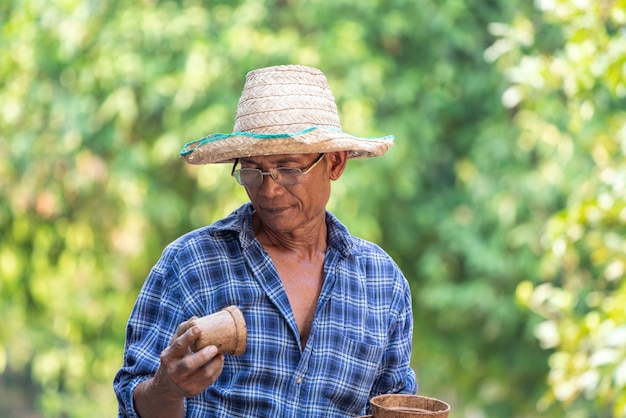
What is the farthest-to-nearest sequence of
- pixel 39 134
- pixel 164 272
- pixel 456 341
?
pixel 456 341 < pixel 39 134 < pixel 164 272

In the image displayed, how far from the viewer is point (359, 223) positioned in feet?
20.5

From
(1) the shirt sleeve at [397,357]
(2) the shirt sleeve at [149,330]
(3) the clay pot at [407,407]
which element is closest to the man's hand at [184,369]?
(2) the shirt sleeve at [149,330]

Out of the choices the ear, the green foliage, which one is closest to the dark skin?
the ear

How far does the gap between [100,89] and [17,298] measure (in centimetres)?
164

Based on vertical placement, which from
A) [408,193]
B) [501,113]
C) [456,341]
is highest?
[501,113]

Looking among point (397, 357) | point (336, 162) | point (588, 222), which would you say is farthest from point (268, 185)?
point (588, 222)

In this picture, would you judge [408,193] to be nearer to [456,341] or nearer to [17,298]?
[456,341]

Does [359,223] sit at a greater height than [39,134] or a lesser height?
lesser

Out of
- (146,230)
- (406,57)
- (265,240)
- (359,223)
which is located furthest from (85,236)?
(265,240)

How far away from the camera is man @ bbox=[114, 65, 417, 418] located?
2334 mm

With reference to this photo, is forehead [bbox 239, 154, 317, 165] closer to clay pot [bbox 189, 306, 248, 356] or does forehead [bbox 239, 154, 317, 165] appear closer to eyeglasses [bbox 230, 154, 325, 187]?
eyeglasses [bbox 230, 154, 325, 187]

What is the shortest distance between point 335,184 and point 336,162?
141 inches

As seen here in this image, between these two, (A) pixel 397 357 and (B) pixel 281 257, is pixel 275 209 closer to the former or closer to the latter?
(B) pixel 281 257

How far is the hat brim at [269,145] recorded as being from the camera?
7.61 ft
